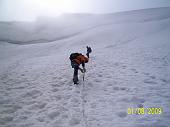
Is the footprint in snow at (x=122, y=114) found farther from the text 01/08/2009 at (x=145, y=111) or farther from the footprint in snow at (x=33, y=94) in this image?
the footprint in snow at (x=33, y=94)

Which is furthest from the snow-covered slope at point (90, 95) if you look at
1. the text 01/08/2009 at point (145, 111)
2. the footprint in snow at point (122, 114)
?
the text 01/08/2009 at point (145, 111)

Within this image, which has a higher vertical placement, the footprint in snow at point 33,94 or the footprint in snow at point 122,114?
the footprint in snow at point 33,94

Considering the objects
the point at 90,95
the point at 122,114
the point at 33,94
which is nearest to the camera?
the point at 122,114

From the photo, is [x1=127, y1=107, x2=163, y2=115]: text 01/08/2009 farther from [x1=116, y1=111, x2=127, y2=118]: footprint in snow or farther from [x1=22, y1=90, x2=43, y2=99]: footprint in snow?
[x1=22, y1=90, x2=43, y2=99]: footprint in snow

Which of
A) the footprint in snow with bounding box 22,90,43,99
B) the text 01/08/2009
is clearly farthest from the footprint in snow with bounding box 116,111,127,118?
the footprint in snow with bounding box 22,90,43,99

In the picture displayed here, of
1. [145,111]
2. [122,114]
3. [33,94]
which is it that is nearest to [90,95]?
[122,114]

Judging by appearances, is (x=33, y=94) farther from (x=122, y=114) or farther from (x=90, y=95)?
(x=122, y=114)

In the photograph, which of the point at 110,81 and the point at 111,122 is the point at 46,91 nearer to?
the point at 110,81

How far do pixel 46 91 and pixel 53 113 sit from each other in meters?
2.28

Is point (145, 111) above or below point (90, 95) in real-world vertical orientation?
below

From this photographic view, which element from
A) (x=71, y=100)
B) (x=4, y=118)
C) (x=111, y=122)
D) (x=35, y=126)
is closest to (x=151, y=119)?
(x=111, y=122)

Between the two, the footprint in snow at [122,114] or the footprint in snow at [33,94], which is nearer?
→ the footprint in snow at [122,114]

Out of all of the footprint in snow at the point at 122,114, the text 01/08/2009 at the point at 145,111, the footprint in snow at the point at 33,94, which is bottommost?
the footprint in snow at the point at 122,114

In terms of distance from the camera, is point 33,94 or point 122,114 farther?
point 33,94
